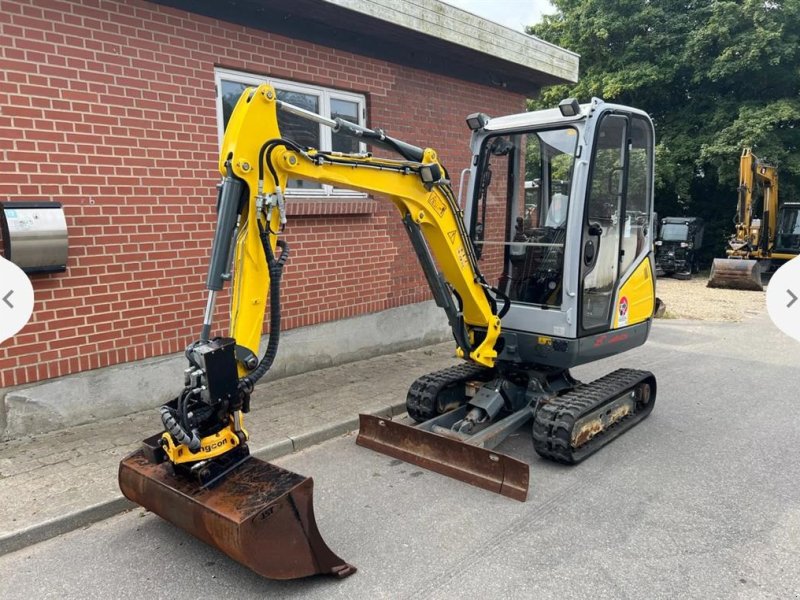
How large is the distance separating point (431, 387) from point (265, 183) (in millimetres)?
Answer: 2631

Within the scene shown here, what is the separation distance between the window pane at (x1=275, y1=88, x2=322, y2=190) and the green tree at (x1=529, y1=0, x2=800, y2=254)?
1505 cm

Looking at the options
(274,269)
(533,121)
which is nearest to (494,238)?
(533,121)

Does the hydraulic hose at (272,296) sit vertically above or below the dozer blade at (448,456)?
above

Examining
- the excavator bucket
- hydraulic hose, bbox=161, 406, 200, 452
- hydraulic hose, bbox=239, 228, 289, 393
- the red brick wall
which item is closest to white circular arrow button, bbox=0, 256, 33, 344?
the red brick wall

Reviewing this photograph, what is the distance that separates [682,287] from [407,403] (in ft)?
44.1

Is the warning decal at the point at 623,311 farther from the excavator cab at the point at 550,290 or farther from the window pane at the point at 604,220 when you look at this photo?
the window pane at the point at 604,220

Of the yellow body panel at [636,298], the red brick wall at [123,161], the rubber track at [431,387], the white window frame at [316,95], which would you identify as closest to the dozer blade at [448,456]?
the rubber track at [431,387]

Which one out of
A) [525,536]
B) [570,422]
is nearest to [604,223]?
[570,422]

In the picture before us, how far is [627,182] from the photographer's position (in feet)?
16.1

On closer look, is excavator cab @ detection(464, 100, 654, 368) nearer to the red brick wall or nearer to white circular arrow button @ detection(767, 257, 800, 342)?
white circular arrow button @ detection(767, 257, 800, 342)

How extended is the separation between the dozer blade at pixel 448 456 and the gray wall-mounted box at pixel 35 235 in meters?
2.77

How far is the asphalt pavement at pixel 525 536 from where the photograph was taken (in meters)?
3.02

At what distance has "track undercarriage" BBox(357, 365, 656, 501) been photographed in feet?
13.6

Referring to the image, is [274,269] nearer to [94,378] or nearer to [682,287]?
[94,378]
